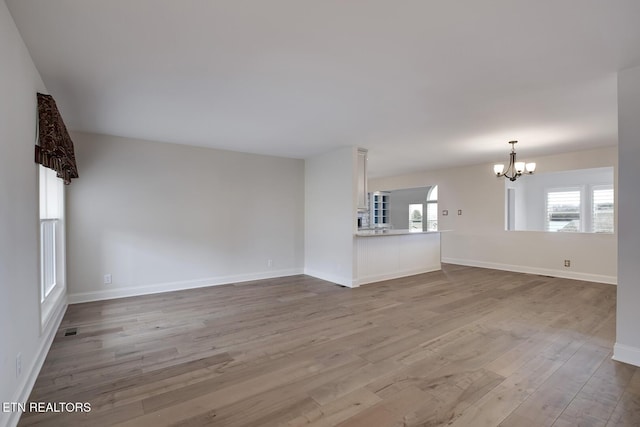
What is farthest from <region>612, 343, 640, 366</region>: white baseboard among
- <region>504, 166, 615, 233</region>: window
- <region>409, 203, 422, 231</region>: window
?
<region>409, 203, 422, 231</region>: window

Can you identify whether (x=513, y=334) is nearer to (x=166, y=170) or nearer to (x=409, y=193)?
(x=166, y=170)

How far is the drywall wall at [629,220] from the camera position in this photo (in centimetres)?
249

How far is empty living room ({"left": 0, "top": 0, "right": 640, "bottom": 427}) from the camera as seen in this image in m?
1.89

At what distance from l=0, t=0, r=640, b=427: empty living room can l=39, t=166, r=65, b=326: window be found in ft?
0.16

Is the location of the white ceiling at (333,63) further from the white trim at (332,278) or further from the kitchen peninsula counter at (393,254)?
the white trim at (332,278)

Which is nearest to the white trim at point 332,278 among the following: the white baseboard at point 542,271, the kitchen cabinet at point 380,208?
the white baseboard at point 542,271

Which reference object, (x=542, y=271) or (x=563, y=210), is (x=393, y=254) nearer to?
(x=542, y=271)

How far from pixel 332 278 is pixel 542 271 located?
4298mm

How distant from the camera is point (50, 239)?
11.6 feet

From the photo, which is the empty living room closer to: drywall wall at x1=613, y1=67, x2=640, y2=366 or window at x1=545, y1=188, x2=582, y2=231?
drywall wall at x1=613, y1=67, x2=640, y2=366

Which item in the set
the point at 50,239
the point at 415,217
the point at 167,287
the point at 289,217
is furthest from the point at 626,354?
the point at 415,217

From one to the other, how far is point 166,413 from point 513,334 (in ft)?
10.5

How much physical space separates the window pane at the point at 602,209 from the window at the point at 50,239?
10.1 m

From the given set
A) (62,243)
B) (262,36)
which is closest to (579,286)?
(262,36)
